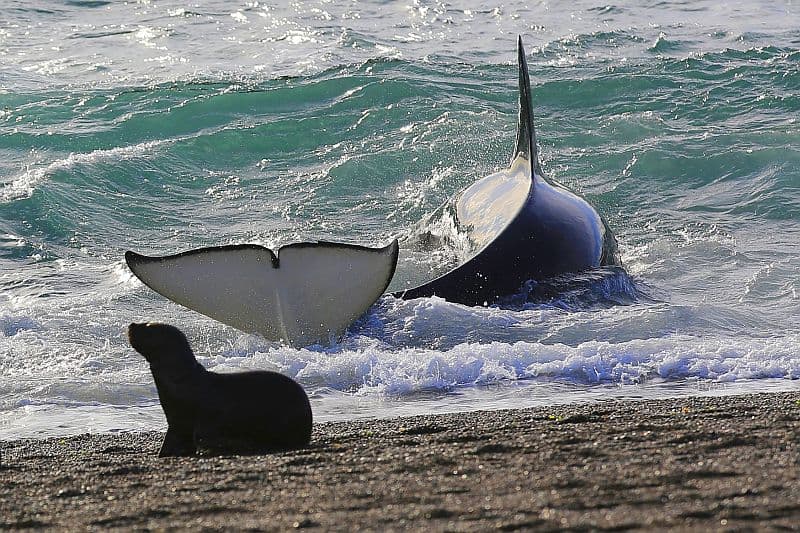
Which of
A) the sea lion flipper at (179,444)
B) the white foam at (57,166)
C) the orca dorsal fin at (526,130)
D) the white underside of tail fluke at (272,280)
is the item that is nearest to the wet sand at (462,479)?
the sea lion flipper at (179,444)

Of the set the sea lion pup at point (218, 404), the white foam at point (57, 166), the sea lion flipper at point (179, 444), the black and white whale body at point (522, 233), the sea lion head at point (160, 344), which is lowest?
the white foam at point (57, 166)

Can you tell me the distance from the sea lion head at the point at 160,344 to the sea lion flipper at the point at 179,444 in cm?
26

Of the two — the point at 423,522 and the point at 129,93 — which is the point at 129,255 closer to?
the point at 423,522

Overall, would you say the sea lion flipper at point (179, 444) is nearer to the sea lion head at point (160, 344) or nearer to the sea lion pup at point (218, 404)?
the sea lion pup at point (218, 404)

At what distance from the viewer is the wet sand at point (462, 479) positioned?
10.7ft

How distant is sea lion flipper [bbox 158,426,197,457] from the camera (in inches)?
190

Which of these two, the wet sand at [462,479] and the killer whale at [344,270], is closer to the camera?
the wet sand at [462,479]

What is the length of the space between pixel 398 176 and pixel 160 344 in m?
A: 10.6

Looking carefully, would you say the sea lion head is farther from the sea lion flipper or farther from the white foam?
the white foam

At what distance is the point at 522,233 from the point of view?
8.36 metres

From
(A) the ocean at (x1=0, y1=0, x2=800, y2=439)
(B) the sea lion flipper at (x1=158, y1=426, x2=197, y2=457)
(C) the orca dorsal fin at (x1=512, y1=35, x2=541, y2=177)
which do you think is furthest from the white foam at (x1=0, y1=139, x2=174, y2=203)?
(B) the sea lion flipper at (x1=158, y1=426, x2=197, y2=457)

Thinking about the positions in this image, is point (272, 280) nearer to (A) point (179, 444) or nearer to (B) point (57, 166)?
(A) point (179, 444)

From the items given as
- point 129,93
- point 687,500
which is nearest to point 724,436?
point 687,500

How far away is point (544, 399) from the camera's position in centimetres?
644
